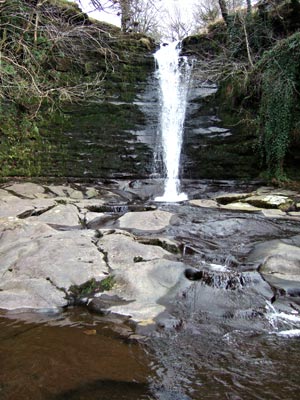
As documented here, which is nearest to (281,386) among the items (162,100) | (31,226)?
(31,226)

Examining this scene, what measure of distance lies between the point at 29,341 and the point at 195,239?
2948 millimetres

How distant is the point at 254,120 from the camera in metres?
9.30

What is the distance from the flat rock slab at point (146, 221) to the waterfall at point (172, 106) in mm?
3065

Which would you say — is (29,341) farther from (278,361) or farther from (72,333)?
(278,361)

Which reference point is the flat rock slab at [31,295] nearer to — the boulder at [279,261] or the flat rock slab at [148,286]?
the flat rock slab at [148,286]

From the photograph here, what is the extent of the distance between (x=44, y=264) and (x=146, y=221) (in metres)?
2.18

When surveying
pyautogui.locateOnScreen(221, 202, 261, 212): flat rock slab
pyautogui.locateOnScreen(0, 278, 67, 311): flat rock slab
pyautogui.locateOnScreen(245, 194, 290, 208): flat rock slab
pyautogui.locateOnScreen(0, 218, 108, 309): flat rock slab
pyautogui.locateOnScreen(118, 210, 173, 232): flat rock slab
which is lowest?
pyautogui.locateOnScreen(0, 278, 67, 311): flat rock slab

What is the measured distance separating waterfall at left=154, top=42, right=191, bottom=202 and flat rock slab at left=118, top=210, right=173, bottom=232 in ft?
10.1

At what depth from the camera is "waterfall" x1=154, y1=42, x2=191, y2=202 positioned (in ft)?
32.6

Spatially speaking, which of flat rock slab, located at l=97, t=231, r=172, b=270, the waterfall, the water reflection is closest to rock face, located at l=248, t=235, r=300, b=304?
flat rock slab, located at l=97, t=231, r=172, b=270

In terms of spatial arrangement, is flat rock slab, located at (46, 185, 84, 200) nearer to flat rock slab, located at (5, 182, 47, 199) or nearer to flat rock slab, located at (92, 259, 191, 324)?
flat rock slab, located at (5, 182, 47, 199)

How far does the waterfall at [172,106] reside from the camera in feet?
32.6

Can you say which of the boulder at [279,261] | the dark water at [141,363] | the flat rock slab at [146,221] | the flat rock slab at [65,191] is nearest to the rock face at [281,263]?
the boulder at [279,261]

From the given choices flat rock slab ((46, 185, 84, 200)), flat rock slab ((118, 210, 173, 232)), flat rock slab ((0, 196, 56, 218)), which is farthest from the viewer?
flat rock slab ((46, 185, 84, 200))
